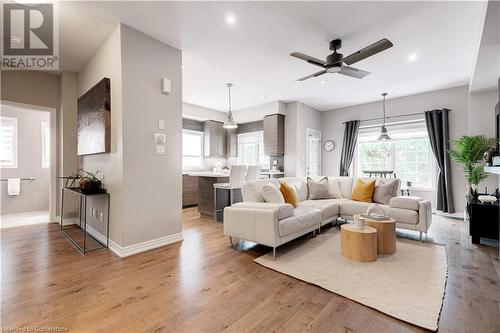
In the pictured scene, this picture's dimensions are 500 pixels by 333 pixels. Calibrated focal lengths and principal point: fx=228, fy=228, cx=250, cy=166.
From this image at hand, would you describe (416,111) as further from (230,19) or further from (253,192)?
(230,19)

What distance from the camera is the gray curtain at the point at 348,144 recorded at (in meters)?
6.48

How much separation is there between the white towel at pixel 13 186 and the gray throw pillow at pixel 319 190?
249 inches

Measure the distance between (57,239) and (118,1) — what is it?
336 cm

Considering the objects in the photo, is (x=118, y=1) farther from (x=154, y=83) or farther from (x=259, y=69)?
(x=259, y=69)

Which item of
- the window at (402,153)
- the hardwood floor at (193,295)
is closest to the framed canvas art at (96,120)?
the hardwood floor at (193,295)

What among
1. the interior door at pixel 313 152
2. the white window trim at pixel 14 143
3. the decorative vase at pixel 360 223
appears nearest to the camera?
the decorative vase at pixel 360 223

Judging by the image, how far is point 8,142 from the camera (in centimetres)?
503

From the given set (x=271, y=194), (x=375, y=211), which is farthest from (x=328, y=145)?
(x=271, y=194)

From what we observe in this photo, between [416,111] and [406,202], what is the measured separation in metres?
3.29

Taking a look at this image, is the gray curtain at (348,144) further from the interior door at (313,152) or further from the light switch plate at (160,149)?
the light switch plate at (160,149)

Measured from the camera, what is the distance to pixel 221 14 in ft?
8.61

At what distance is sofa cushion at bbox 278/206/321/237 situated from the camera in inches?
109

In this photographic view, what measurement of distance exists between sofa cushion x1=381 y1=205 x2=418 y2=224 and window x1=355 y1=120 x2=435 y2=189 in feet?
9.29

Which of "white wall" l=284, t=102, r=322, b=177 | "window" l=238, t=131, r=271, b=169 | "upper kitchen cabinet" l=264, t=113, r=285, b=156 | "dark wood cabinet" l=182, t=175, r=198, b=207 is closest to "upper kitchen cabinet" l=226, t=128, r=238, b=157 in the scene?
"window" l=238, t=131, r=271, b=169
